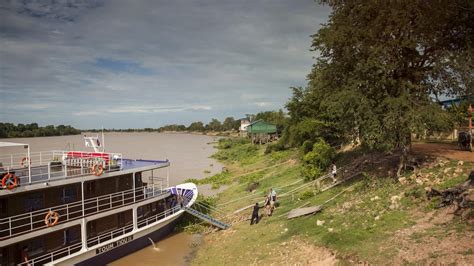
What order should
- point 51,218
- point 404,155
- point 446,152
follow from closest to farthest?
point 51,218, point 404,155, point 446,152

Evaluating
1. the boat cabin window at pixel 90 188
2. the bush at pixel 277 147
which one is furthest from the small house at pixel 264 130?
the boat cabin window at pixel 90 188

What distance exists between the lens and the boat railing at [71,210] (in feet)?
52.0

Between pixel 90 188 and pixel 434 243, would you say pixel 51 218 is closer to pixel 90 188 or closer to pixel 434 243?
pixel 90 188

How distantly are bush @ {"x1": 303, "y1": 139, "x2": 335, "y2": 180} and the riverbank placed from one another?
8.13ft

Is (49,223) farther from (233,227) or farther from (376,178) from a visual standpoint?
(376,178)

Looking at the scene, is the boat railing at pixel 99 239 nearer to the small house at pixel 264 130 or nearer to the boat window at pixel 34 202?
the boat window at pixel 34 202

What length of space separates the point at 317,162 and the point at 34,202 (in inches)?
795

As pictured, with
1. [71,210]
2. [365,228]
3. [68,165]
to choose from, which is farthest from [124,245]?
[365,228]

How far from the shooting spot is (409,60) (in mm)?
20750

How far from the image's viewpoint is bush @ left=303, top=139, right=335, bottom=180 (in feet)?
93.2

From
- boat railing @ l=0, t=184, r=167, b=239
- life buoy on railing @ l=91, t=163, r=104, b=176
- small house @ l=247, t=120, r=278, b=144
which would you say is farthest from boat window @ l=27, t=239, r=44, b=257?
small house @ l=247, t=120, r=278, b=144

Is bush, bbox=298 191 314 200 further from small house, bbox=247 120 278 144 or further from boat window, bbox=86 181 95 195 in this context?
small house, bbox=247 120 278 144

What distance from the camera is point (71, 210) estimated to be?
18.6m

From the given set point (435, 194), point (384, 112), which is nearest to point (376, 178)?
point (384, 112)
